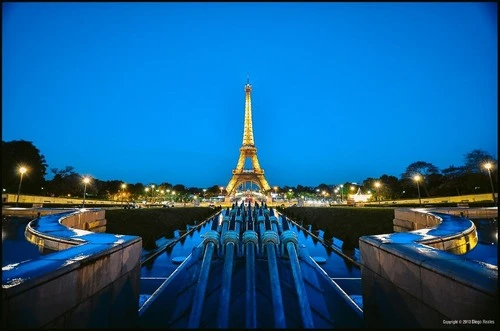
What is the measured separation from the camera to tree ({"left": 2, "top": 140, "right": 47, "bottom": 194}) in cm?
4581

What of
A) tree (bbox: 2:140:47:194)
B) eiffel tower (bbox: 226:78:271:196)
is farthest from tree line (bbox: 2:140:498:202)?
eiffel tower (bbox: 226:78:271:196)

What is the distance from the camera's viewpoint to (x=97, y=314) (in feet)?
14.4

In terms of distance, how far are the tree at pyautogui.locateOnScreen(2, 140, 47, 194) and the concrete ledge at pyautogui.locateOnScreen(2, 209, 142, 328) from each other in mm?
51577

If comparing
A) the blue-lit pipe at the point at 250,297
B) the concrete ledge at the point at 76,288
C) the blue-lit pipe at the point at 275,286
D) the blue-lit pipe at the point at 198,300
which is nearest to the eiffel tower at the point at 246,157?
the blue-lit pipe at the point at 275,286

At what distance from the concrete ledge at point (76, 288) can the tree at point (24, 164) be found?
5158cm

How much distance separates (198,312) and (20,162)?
58.0 meters

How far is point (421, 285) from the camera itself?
13.2 feet

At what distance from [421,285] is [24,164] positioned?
60.5 meters

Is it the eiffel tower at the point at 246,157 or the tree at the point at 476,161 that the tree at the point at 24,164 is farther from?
the tree at the point at 476,161

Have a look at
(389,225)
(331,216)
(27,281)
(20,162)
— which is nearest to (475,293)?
(27,281)

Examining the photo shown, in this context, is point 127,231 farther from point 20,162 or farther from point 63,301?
point 20,162

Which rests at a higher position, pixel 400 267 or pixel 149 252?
pixel 400 267

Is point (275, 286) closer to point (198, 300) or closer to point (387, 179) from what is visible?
point (198, 300)

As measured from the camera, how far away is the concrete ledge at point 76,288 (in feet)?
9.97
